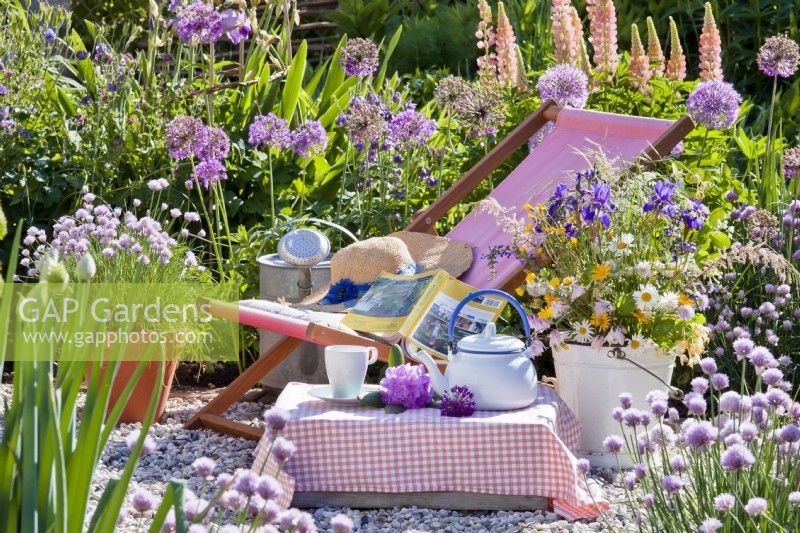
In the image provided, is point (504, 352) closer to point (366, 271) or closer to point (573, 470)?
point (573, 470)

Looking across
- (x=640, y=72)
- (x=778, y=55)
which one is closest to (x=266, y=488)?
(x=778, y=55)

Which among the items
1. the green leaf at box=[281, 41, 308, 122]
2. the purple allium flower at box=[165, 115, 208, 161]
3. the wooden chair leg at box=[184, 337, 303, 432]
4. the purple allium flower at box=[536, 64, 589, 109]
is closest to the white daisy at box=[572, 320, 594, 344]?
the wooden chair leg at box=[184, 337, 303, 432]

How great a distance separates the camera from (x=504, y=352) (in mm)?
3285

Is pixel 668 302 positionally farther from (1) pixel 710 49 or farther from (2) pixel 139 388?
(1) pixel 710 49

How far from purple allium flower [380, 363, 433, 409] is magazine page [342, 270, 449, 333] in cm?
48

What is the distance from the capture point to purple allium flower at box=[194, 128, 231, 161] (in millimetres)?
4430

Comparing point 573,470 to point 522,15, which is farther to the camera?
point 522,15

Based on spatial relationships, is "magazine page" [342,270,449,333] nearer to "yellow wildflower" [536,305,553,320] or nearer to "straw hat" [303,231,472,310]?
"straw hat" [303,231,472,310]

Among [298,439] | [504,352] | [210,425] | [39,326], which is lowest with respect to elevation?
[210,425]

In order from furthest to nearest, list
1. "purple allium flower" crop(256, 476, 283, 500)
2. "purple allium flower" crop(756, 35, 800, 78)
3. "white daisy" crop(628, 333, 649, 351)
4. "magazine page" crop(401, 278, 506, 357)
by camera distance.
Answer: "purple allium flower" crop(756, 35, 800, 78)
"magazine page" crop(401, 278, 506, 357)
"white daisy" crop(628, 333, 649, 351)
"purple allium flower" crop(256, 476, 283, 500)

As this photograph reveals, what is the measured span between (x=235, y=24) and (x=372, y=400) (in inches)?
87.5

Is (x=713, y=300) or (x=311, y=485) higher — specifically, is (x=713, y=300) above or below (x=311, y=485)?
above

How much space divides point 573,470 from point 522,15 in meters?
5.00

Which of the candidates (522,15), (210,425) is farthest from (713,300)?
(522,15)
